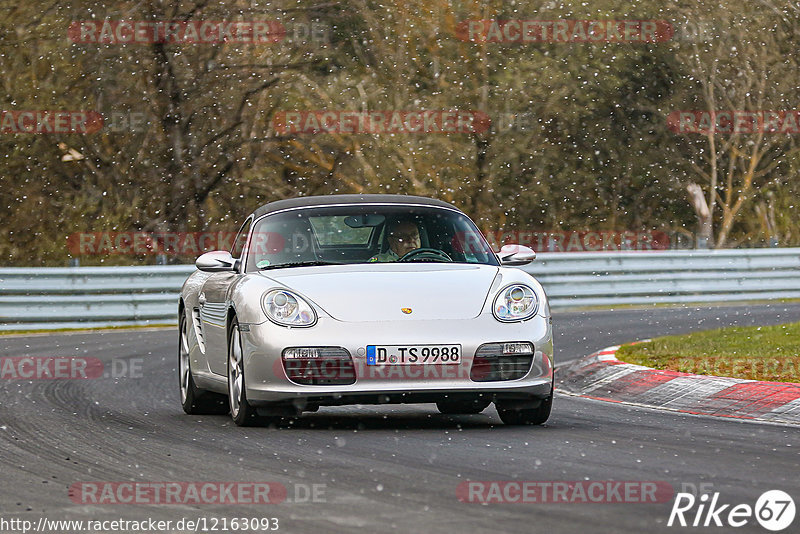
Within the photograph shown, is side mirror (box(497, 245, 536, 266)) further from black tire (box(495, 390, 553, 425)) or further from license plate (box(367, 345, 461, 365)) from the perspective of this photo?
license plate (box(367, 345, 461, 365))

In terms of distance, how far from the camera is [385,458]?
796 cm

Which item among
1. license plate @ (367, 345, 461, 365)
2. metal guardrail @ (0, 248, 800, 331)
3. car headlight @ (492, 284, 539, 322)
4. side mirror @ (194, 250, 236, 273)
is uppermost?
side mirror @ (194, 250, 236, 273)

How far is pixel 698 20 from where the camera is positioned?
2958 cm

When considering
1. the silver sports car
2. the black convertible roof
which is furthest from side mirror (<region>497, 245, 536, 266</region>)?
the black convertible roof

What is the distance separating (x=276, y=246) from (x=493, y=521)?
4510 millimetres

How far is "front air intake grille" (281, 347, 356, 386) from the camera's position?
912cm

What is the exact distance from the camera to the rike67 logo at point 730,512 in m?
5.93

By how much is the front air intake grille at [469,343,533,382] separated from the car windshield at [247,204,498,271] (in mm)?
1055

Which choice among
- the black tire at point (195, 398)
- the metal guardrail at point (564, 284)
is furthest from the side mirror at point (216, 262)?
the metal guardrail at point (564, 284)

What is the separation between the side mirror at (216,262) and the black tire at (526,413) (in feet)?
6.70

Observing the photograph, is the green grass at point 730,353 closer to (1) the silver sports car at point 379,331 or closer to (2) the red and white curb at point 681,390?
(2) the red and white curb at point 681,390

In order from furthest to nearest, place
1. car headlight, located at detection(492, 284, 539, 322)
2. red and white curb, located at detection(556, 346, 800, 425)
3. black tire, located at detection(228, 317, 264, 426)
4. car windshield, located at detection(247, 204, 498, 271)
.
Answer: red and white curb, located at detection(556, 346, 800, 425) → car windshield, located at detection(247, 204, 498, 271) → black tire, located at detection(228, 317, 264, 426) → car headlight, located at detection(492, 284, 539, 322)

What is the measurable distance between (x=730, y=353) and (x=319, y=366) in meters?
5.48

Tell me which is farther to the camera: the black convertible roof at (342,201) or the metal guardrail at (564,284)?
the metal guardrail at (564,284)
